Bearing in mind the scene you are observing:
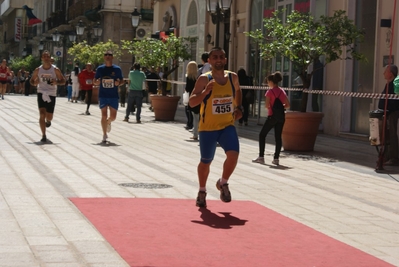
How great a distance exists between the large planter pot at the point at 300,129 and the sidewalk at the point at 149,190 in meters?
0.25

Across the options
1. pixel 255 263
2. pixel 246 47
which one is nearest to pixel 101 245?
pixel 255 263

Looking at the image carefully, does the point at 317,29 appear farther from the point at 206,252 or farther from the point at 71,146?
the point at 206,252

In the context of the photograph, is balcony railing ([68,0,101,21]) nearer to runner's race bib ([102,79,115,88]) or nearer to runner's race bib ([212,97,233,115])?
runner's race bib ([102,79,115,88])

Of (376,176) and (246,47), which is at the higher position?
(246,47)

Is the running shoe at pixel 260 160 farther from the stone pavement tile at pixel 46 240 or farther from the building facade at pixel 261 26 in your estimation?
the stone pavement tile at pixel 46 240

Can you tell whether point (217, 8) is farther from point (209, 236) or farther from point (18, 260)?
point (18, 260)

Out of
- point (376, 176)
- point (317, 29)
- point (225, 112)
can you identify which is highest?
point (317, 29)

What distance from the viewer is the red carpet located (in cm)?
712

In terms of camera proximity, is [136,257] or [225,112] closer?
[136,257]

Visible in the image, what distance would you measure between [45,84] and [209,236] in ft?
34.6

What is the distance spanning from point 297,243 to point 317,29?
35.9ft

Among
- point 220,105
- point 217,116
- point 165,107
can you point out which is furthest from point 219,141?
point 165,107

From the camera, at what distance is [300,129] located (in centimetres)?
1756

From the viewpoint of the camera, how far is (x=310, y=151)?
1800 cm
